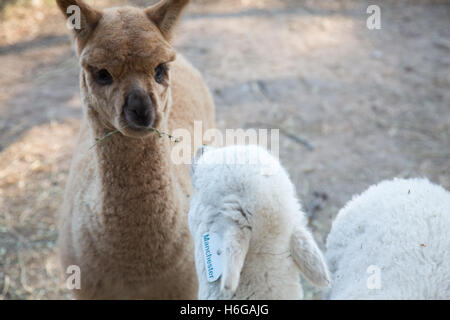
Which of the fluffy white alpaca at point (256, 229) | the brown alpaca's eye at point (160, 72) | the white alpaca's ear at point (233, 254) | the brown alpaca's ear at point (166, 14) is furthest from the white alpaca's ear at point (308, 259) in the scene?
the brown alpaca's ear at point (166, 14)

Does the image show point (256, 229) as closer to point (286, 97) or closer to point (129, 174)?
point (129, 174)

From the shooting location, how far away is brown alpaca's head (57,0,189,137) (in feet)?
5.91

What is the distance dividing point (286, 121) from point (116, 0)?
3809 millimetres

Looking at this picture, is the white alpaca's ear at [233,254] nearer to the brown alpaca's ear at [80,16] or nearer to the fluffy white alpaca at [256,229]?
the fluffy white alpaca at [256,229]

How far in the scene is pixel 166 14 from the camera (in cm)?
207

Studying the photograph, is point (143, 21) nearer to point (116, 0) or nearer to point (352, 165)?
point (352, 165)

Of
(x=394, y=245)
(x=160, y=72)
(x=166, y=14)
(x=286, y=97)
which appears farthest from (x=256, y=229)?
(x=286, y=97)

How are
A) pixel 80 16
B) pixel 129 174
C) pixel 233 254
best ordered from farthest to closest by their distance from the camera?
pixel 129 174
pixel 80 16
pixel 233 254

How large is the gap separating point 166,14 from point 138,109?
1.92 feet

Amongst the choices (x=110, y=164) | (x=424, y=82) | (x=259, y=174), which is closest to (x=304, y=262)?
(x=259, y=174)

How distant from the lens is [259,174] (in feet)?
5.50

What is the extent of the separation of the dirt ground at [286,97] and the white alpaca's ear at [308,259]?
1476 millimetres

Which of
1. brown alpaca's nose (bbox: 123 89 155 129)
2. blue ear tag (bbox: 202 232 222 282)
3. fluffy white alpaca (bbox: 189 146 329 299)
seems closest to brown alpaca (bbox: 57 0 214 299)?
brown alpaca's nose (bbox: 123 89 155 129)
